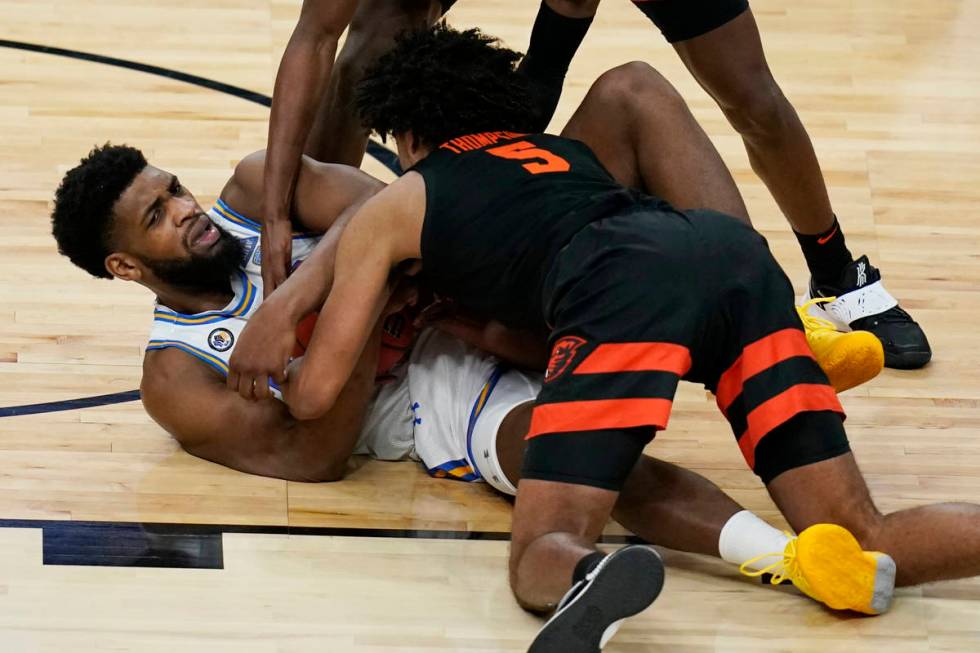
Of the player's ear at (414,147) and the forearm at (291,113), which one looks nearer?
the player's ear at (414,147)

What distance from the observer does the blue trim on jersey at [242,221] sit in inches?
131

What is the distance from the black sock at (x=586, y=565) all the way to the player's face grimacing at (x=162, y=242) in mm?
1194

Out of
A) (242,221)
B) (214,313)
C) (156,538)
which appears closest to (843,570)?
(156,538)

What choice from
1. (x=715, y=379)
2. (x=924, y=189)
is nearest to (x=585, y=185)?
(x=715, y=379)

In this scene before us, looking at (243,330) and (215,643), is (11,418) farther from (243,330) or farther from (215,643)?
(215,643)

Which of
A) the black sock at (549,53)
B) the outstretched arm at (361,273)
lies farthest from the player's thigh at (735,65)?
the outstretched arm at (361,273)

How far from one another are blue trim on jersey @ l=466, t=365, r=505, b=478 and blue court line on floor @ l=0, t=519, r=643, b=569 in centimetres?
17

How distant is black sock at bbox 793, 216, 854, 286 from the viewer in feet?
11.7

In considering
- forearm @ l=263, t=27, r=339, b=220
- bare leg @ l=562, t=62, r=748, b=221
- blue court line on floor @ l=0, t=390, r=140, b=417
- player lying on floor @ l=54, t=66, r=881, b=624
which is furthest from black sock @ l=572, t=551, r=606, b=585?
blue court line on floor @ l=0, t=390, r=140, b=417

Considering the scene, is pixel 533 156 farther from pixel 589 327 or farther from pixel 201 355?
pixel 201 355

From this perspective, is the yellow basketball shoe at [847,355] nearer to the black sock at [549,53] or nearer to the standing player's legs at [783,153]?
the standing player's legs at [783,153]

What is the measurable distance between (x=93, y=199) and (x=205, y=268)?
272 mm

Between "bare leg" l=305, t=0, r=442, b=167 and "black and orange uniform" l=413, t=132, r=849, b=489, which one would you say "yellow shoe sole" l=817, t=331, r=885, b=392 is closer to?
"black and orange uniform" l=413, t=132, r=849, b=489

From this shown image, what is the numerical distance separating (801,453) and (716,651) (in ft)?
1.24
